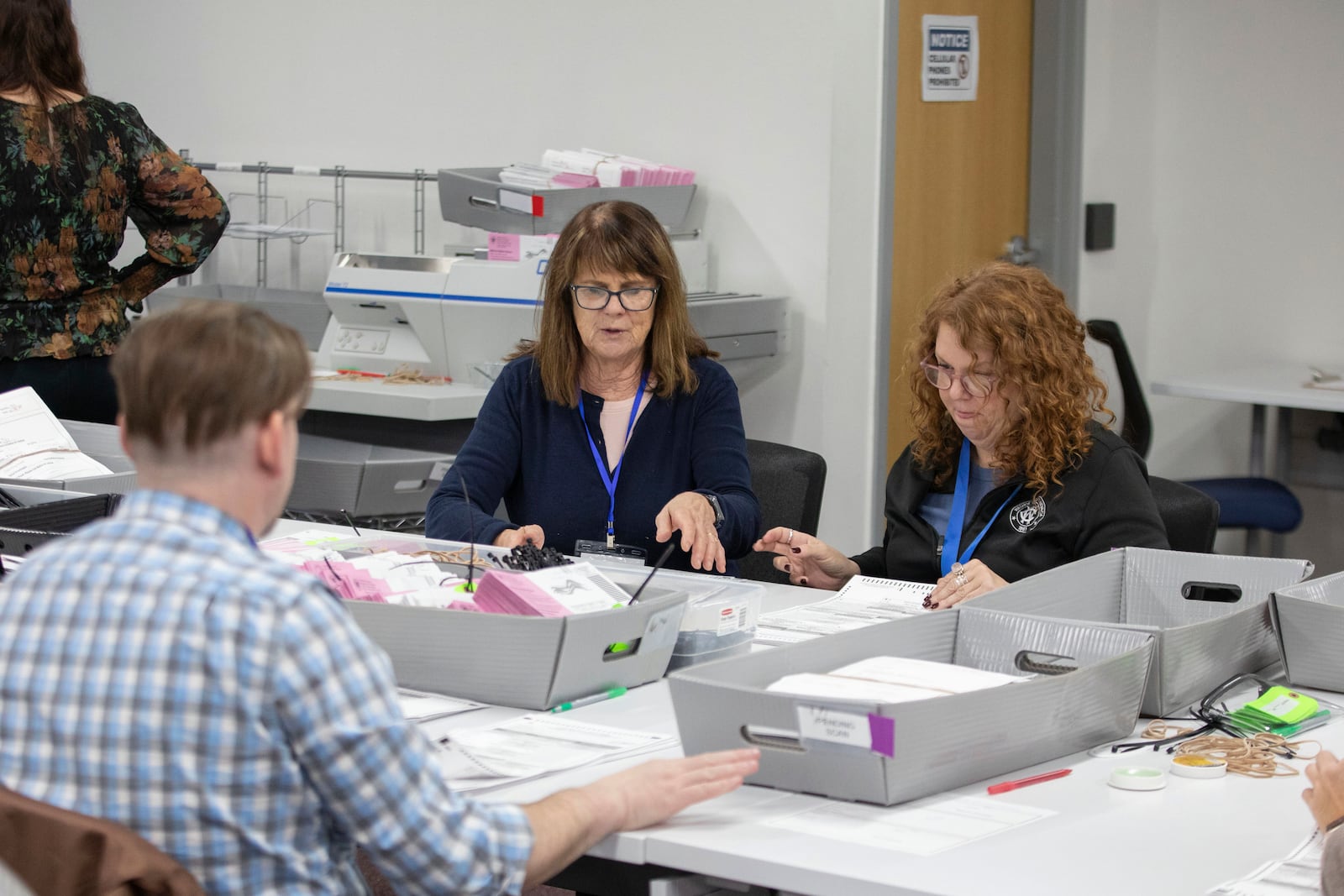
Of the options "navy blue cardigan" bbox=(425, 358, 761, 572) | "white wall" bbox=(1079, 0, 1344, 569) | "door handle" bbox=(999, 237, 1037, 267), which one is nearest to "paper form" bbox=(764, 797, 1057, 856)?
"navy blue cardigan" bbox=(425, 358, 761, 572)

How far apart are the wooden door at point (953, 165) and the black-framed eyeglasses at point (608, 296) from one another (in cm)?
157

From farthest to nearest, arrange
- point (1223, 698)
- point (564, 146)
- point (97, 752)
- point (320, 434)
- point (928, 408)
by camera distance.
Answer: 1. point (564, 146)
2. point (320, 434)
3. point (928, 408)
4. point (1223, 698)
5. point (97, 752)

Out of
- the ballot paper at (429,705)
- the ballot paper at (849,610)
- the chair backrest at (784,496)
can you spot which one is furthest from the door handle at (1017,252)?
the ballot paper at (429,705)

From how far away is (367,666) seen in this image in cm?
110

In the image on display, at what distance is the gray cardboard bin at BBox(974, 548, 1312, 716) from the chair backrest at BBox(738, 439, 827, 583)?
79cm

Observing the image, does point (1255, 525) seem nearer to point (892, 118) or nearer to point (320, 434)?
point (892, 118)

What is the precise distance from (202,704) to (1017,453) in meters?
1.51

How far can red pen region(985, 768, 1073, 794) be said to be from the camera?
147 centimetres

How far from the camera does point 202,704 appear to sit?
1.06 metres

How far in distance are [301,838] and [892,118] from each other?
11.0 ft

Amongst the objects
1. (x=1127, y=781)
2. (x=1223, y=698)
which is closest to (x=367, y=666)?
(x=1127, y=781)

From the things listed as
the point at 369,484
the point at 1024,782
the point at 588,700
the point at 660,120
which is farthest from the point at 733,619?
the point at 660,120

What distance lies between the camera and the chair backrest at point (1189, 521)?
244 cm

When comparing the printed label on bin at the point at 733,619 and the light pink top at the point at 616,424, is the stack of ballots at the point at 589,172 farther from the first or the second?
the printed label on bin at the point at 733,619
